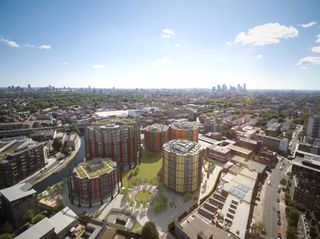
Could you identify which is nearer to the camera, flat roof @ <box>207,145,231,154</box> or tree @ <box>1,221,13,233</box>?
tree @ <box>1,221,13,233</box>

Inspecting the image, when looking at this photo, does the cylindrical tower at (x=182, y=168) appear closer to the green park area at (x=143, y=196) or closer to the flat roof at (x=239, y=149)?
the green park area at (x=143, y=196)

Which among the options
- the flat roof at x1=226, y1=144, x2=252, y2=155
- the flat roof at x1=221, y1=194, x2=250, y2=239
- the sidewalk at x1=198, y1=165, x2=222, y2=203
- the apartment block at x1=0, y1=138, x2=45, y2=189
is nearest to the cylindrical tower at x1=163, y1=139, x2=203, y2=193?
the sidewalk at x1=198, y1=165, x2=222, y2=203

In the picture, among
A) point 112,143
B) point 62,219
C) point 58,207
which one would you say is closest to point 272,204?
point 112,143

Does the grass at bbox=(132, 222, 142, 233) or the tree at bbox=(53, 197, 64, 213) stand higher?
the tree at bbox=(53, 197, 64, 213)

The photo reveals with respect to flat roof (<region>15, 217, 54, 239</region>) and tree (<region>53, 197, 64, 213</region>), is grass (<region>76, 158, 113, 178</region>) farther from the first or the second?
flat roof (<region>15, 217, 54, 239</region>)

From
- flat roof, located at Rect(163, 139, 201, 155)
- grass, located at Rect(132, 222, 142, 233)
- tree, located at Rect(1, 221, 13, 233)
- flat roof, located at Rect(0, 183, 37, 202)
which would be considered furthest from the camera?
flat roof, located at Rect(163, 139, 201, 155)

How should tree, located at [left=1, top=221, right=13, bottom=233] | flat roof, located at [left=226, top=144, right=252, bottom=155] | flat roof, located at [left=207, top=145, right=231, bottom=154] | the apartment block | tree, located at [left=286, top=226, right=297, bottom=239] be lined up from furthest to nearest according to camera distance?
1. flat roof, located at [left=226, top=144, right=252, bottom=155]
2. flat roof, located at [left=207, top=145, right=231, bottom=154]
3. the apartment block
4. tree, located at [left=1, top=221, right=13, bottom=233]
5. tree, located at [left=286, top=226, right=297, bottom=239]

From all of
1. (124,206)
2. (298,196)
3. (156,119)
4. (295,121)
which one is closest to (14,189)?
(124,206)
